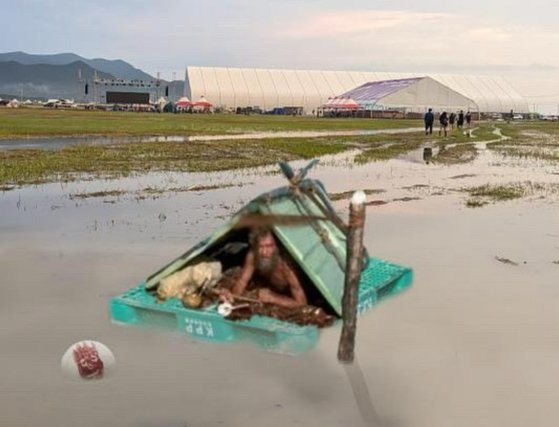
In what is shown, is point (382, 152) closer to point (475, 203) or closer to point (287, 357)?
point (475, 203)

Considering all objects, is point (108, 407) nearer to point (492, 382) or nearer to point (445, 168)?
point (492, 382)

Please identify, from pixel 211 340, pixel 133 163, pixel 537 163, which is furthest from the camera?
pixel 537 163

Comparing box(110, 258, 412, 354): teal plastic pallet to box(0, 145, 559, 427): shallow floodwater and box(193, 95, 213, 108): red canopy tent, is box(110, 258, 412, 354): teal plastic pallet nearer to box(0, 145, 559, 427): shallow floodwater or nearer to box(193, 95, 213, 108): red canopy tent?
box(0, 145, 559, 427): shallow floodwater

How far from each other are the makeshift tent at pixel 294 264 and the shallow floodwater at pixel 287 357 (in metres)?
0.25

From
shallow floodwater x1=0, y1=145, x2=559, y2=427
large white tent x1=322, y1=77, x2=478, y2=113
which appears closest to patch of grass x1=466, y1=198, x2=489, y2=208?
shallow floodwater x1=0, y1=145, x2=559, y2=427

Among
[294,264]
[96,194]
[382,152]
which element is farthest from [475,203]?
[382,152]

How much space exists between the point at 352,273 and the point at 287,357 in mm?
996

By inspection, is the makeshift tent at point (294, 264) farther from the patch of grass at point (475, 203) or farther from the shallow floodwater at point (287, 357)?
the patch of grass at point (475, 203)

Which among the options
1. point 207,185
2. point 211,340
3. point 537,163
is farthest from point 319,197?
point 537,163

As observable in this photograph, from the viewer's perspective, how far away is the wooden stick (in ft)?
16.2

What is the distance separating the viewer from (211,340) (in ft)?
18.1

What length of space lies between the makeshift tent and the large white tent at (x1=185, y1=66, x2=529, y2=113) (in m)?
88.2

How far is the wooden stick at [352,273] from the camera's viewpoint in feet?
16.2

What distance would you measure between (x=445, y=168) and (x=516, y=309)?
602 inches
